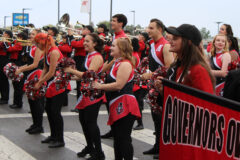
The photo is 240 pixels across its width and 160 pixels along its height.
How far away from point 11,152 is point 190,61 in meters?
3.96

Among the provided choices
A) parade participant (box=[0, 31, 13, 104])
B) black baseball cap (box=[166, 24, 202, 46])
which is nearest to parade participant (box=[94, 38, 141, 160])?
black baseball cap (box=[166, 24, 202, 46])

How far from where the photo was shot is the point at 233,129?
7.86ft

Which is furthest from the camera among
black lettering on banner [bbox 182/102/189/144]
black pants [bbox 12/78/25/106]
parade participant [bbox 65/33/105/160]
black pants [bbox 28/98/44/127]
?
black pants [bbox 12/78/25/106]

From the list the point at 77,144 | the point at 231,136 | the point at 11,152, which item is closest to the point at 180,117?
the point at 231,136

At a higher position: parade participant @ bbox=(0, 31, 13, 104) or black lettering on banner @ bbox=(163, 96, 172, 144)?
black lettering on banner @ bbox=(163, 96, 172, 144)

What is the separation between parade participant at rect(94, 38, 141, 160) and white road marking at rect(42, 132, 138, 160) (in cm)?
130

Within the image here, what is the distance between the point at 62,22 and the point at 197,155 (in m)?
11.5

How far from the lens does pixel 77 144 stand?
6.96m

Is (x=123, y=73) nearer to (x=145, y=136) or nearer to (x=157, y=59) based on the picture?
(x=157, y=59)

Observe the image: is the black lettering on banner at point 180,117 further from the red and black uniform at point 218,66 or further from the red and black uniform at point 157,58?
the red and black uniform at point 218,66

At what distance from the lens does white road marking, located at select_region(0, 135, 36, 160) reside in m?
6.07

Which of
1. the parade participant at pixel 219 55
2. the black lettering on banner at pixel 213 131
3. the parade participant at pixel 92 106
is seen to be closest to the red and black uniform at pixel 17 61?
the parade participant at pixel 92 106

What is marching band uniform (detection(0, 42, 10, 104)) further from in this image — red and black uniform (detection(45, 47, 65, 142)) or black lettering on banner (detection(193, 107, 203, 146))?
black lettering on banner (detection(193, 107, 203, 146))

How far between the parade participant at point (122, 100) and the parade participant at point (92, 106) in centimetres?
61
